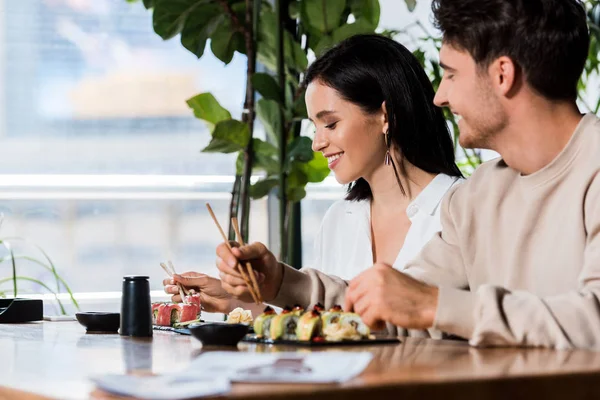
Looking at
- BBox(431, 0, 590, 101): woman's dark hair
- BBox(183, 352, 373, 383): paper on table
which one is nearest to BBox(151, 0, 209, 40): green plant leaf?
BBox(431, 0, 590, 101): woman's dark hair

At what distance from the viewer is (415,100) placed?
2725mm

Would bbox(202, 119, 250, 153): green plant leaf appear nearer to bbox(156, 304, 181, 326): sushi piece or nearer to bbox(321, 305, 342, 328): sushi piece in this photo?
bbox(156, 304, 181, 326): sushi piece

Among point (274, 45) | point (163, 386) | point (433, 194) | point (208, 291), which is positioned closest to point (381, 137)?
point (433, 194)

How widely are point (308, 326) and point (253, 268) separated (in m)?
0.48

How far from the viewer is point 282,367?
1236 mm

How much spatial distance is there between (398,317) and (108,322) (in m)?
0.92

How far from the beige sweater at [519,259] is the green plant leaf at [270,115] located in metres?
1.53

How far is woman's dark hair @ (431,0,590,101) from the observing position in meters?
1.86

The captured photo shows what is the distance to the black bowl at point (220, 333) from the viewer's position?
5.68ft

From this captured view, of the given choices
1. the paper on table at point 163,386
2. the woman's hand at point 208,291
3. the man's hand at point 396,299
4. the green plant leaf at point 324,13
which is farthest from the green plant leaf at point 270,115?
the paper on table at point 163,386

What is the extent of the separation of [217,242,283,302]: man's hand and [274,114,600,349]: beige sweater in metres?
0.04

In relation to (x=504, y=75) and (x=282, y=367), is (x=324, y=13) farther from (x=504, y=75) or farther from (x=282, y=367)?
(x=282, y=367)

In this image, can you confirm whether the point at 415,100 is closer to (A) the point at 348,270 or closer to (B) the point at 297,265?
(A) the point at 348,270

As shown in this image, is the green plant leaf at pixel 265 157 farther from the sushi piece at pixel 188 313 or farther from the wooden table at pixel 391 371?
the wooden table at pixel 391 371
